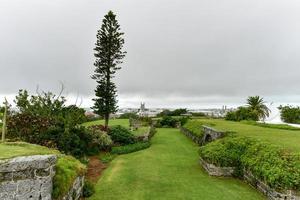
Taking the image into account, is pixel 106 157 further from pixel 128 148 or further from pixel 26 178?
pixel 26 178

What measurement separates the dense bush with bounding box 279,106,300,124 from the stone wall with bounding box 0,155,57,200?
41.1 meters

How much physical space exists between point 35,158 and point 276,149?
778 cm

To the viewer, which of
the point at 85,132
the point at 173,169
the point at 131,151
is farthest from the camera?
the point at 131,151

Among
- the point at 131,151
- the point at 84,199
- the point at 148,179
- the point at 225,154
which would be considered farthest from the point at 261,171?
the point at 131,151

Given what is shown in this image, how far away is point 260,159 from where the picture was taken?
9.82 m

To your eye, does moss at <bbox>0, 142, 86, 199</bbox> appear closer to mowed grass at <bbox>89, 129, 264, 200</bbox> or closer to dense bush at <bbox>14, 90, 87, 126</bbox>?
mowed grass at <bbox>89, 129, 264, 200</bbox>

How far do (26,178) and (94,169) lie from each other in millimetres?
7926

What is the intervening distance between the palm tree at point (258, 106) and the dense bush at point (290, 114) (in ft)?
7.35

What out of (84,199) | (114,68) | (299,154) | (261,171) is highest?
(114,68)

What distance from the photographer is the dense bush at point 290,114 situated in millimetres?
41219

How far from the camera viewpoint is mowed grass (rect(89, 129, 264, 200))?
30.0 feet

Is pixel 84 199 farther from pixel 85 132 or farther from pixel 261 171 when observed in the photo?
pixel 85 132

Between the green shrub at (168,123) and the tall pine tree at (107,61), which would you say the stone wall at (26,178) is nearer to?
the tall pine tree at (107,61)

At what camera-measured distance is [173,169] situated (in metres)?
12.9
